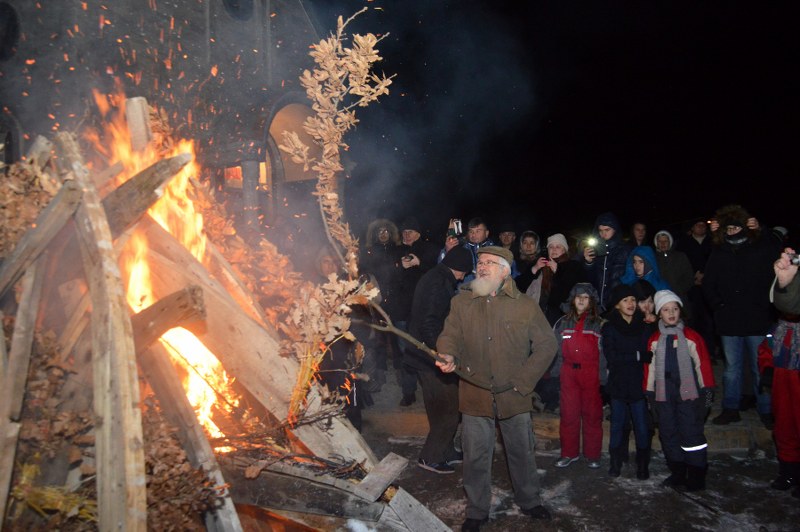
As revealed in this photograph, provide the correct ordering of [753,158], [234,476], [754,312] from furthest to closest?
[753,158], [754,312], [234,476]

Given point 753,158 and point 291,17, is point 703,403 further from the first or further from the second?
point 753,158

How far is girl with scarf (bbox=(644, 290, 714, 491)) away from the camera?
16.8 feet

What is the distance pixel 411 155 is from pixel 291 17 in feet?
34.1

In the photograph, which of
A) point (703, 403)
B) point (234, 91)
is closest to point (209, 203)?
point (703, 403)

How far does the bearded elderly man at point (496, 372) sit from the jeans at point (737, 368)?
9.91 feet

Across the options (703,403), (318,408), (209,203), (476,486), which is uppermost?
(209,203)

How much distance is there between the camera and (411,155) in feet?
72.1

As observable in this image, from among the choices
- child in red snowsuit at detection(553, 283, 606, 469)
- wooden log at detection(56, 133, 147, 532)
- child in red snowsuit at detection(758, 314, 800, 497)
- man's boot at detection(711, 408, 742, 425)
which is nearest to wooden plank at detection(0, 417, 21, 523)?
wooden log at detection(56, 133, 147, 532)

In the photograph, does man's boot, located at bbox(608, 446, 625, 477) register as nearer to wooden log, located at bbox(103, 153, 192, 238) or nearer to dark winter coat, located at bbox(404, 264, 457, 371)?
dark winter coat, located at bbox(404, 264, 457, 371)

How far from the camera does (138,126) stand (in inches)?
164

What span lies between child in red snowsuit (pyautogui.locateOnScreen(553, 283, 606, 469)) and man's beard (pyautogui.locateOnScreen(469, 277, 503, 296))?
1.61 meters

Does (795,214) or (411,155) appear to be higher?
(411,155)

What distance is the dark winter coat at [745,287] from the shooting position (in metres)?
6.29

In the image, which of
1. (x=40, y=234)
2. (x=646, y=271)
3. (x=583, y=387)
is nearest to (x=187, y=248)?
(x=40, y=234)
